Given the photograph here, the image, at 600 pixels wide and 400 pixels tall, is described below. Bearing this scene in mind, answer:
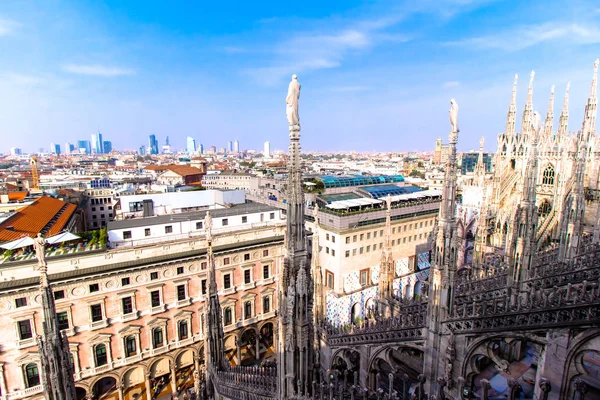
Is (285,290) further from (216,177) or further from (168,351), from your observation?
(216,177)

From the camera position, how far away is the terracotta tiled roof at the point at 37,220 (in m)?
28.5

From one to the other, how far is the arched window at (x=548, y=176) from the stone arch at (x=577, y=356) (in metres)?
41.7

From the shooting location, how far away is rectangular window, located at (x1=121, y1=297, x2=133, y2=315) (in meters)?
24.8

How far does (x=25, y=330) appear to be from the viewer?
21.7 m

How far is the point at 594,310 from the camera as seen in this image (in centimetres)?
915

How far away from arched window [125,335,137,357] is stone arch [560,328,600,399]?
2696 centimetres

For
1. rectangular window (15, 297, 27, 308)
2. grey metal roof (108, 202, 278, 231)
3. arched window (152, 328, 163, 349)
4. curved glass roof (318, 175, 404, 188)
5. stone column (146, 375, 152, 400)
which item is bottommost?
stone column (146, 375, 152, 400)

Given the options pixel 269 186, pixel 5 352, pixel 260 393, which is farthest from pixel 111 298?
pixel 269 186

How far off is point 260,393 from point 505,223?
37736 millimetres

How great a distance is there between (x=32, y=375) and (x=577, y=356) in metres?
30.7

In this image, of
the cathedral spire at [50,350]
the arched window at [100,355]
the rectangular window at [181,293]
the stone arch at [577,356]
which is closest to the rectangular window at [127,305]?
the arched window at [100,355]

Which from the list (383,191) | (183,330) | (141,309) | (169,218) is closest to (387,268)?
(183,330)

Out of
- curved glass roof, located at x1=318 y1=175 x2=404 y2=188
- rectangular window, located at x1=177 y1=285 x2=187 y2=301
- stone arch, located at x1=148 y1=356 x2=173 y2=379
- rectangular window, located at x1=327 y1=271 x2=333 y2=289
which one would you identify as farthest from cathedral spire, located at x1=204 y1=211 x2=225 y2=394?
curved glass roof, located at x1=318 y1=175 x2=404 y2=188

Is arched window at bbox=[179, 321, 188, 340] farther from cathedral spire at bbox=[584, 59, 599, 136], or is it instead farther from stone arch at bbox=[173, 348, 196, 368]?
cathedral spire at bbox=[584, 59, 599, 136]
